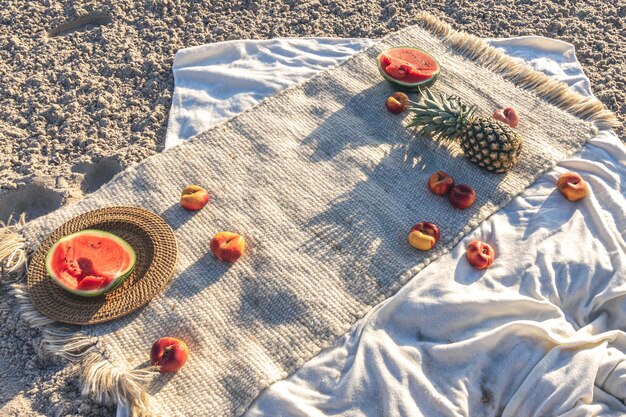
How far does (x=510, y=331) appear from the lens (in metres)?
2.86

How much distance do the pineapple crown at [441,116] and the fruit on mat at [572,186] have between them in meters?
0.74

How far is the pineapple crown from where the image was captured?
3.71 m

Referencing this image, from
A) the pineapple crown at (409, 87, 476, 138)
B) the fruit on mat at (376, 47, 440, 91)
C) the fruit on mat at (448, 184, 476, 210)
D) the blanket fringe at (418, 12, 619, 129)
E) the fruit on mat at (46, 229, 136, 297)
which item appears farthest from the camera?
the fruit on mat at (376, 47, 440, 91)

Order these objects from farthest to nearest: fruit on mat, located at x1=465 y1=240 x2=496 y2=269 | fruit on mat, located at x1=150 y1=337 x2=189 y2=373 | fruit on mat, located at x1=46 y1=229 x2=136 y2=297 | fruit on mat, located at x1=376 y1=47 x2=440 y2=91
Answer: fruit on mat, located at x1=376 y1=47 x2=440 y2=91 < fruit on mat, located at x1=465 y1=240 x2=496 y2=269 < fruit on mat, located at x1=46 y1=229 x2=136 y2=297 < fruit on mat, located at x1=150 y1=337 x2=189 y2=373

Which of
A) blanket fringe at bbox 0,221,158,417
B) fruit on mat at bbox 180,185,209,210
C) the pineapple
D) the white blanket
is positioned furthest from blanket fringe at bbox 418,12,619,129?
blanket fringe at bbox 0,221,158,417

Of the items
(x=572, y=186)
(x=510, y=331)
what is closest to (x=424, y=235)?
(x=510, y=331)

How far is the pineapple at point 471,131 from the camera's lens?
11.6ft

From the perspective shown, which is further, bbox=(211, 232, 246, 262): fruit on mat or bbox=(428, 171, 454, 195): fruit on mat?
bbox=(428, 171, 454, 195): fruit on mat

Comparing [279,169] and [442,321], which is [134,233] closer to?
[279,169]

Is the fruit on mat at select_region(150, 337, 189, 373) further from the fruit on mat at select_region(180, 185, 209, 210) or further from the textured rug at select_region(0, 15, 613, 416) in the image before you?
the fruit on mat at select_region(180, 185, 209, 210)

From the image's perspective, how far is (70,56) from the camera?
472 cm

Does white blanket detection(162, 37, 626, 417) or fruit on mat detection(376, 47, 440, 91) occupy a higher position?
fruit on mat detection(376, 47, 440, 91)

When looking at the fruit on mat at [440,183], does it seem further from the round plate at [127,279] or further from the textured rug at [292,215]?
the round plate at [127,279]

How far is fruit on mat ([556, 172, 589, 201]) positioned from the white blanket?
0.19 ft
